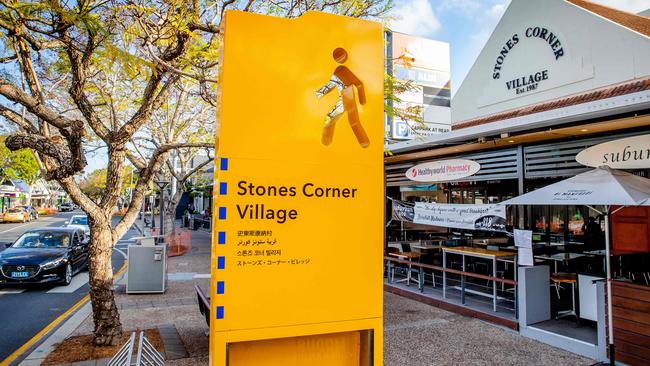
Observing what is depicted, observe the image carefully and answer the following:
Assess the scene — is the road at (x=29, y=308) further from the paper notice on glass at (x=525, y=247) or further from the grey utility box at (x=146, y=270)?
the paper notice on glass at (x=525, y=247)

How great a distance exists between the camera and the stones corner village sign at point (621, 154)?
643 cm

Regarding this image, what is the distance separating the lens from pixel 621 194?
5.45m

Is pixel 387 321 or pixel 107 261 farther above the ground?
pixel 107 261

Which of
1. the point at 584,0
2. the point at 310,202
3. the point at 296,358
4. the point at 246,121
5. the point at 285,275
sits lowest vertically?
the point at 296,358

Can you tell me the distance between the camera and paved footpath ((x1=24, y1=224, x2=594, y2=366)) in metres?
5.70

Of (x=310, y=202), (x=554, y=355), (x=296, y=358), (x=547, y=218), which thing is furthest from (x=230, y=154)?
(x=547, y=218)

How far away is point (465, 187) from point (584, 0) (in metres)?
6.66

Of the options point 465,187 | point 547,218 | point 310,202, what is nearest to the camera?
point 310,202

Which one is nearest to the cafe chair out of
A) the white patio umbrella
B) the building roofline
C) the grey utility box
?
the white patio umbrella

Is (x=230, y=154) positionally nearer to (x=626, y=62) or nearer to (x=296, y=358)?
(x=296, y=358)

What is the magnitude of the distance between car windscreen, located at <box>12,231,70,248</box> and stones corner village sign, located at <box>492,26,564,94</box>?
13.3m

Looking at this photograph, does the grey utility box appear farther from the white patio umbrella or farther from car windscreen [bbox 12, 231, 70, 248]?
the white patio umbrella

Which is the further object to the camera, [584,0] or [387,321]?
[584,0]

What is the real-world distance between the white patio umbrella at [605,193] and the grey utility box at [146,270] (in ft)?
25.9
